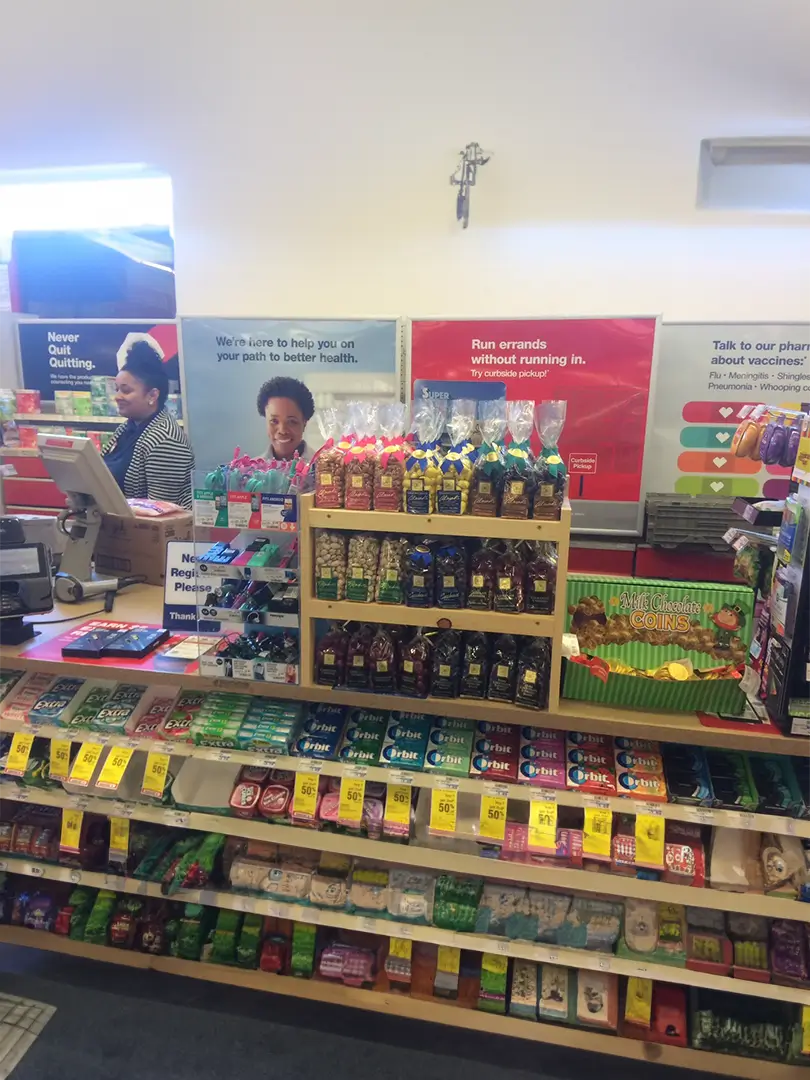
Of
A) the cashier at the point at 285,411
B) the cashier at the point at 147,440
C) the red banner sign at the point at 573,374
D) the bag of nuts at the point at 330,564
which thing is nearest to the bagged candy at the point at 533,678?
the bag of nuts at the point at 330,564

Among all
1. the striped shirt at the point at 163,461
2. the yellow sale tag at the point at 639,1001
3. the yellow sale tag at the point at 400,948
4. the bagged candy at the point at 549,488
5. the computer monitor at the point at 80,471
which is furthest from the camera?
the striped shirt at the point at 163,461

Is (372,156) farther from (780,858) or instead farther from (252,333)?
(780,858)

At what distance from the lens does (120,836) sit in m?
2.04

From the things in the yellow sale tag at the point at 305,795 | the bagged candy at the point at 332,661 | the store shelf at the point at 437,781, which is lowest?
the yellow sale tag at the point at 305,795

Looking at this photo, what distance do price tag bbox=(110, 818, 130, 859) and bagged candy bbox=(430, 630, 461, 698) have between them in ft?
3.66

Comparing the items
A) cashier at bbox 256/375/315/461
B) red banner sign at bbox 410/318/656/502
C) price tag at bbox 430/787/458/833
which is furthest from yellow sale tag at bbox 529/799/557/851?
cashier at bbox 256/375/315/461

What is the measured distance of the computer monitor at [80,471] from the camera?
7.35 feet

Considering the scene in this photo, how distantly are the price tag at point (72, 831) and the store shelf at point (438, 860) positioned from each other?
40 mm

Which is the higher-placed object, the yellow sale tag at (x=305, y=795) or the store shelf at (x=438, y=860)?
the yellow sale tag at (x=305, y=795)

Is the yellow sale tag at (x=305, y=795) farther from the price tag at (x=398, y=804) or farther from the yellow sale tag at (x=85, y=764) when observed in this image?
the yellow sale tag at (x=85, y=764)

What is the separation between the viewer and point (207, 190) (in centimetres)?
387

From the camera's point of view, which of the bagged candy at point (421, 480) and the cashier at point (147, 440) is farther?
the cashier at point (147, 440)

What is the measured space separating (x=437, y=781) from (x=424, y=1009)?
30.5 inches

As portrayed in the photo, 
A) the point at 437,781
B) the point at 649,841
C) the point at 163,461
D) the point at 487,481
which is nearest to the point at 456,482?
the point at 487,481
